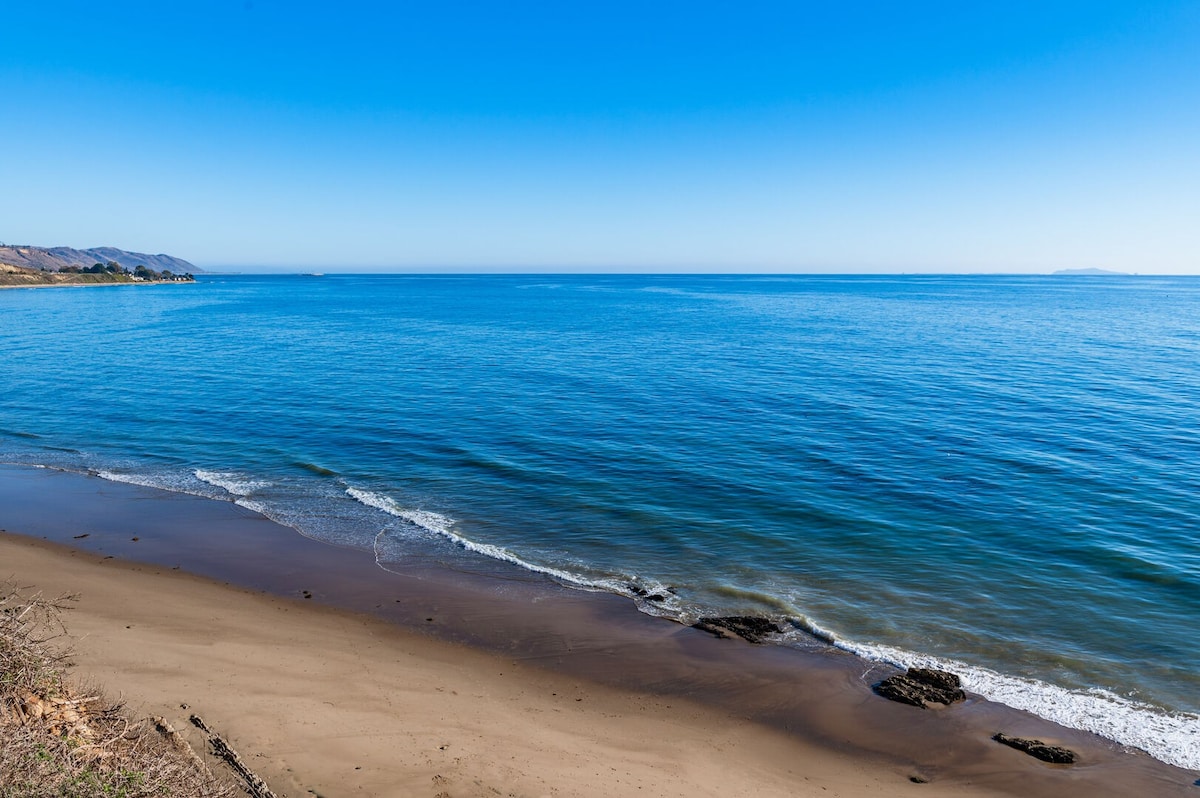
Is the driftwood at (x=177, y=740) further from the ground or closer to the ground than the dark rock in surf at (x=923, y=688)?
further from the ground

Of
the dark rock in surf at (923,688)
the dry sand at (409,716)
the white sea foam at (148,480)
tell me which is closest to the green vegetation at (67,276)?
the white sea foam at (148,480)

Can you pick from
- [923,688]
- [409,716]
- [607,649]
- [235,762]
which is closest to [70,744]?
[235,762]

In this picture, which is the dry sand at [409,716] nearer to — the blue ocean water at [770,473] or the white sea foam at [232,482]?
the blue ocean water at [770,473]

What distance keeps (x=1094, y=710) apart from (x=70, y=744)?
1675 cm

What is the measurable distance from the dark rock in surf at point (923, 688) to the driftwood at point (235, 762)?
1115 centimetres

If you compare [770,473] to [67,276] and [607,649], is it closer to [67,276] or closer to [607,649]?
[607,649]

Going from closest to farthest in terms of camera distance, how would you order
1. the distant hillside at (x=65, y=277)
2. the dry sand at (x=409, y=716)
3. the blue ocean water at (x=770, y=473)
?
the dry sand at (x=409, y=716) < the blue ocean water at (x=770, y=473) < the distant hillside at (x=65, y=277)

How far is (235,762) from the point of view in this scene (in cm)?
972

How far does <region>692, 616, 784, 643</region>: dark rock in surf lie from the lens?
606 inches

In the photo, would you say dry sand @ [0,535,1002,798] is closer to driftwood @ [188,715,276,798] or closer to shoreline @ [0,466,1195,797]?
driftwood @ [188,715,276,798]

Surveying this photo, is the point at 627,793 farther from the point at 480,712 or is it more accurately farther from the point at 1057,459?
the point at 1057,459

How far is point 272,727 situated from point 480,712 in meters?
3.45

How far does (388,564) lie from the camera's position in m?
18.8

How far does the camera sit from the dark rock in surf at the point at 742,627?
15383 millimetres
